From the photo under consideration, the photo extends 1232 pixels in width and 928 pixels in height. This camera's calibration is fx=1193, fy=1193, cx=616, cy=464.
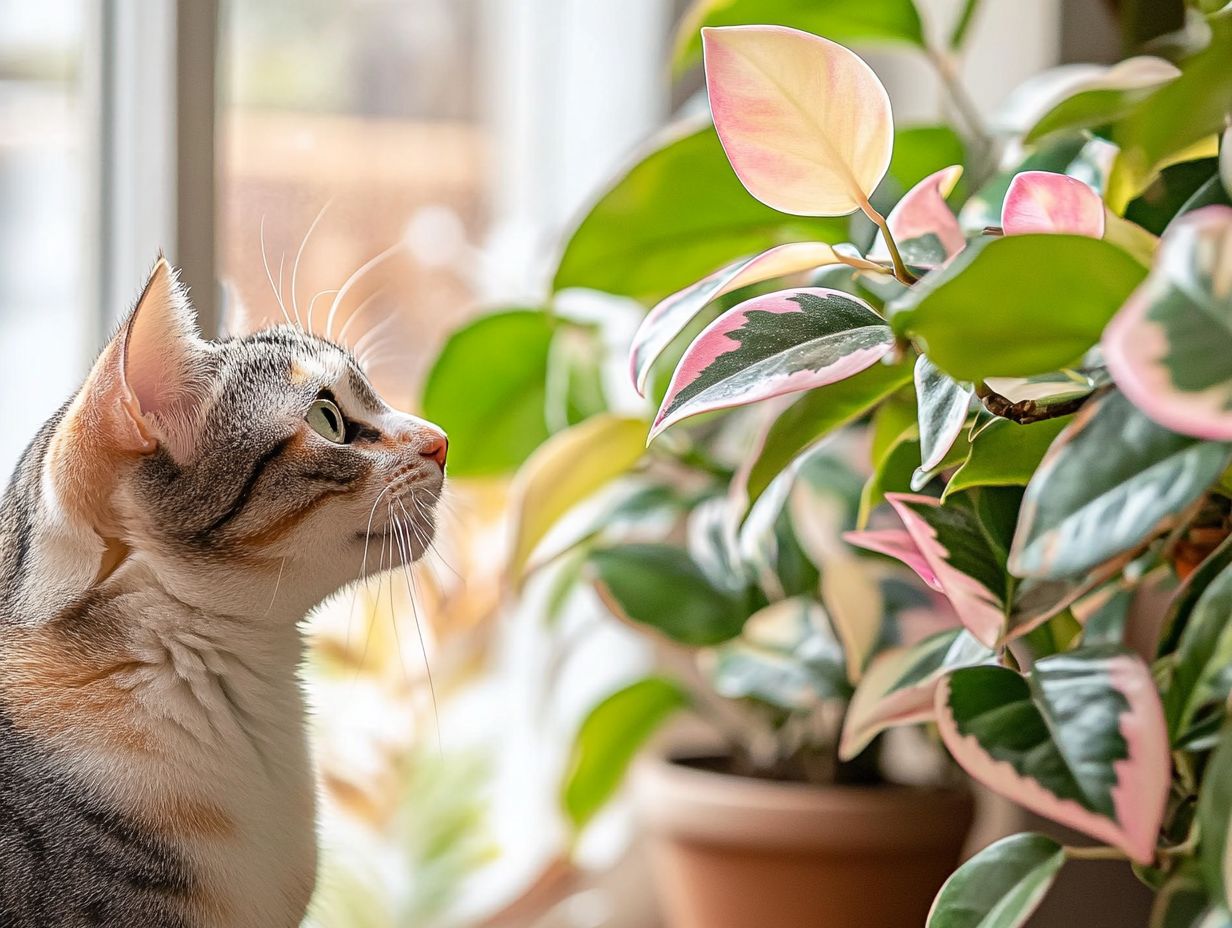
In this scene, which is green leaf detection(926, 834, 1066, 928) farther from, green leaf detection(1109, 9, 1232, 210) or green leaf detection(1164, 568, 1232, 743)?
green leaf detection(1109, 9, 1232, 210)

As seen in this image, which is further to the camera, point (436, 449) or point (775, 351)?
point (436, 449)

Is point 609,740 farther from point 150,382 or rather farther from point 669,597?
point 150,382

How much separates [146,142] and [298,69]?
0.35 meters

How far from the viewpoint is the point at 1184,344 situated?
0.32m

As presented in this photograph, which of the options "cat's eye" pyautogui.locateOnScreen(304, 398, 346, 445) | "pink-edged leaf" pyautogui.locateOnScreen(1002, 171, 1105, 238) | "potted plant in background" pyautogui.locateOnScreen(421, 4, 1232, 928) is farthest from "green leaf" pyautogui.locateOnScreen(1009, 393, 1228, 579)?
"cat's eye" pyautogui.locateOnScreen(304, 398, 346, 445)

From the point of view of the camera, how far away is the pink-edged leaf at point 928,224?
21.4 inches

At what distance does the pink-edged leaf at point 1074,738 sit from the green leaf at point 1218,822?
2cm

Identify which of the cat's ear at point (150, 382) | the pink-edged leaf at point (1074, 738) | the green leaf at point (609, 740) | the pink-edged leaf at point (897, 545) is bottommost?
the green leaf at point (609, 740)

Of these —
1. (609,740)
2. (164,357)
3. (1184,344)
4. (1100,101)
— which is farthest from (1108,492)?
(609,740)

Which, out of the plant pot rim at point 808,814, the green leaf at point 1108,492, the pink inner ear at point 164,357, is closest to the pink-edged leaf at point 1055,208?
the green leaf at point 1108,492

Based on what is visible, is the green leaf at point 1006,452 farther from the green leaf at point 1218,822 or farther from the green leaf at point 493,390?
the green leaf at point 493,390

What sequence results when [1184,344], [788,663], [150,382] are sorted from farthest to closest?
[788,663] → [150,382] → [1184,344]

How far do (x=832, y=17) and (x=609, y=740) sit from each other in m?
0.57

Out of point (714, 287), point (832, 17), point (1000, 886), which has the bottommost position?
point (1000, 886)
